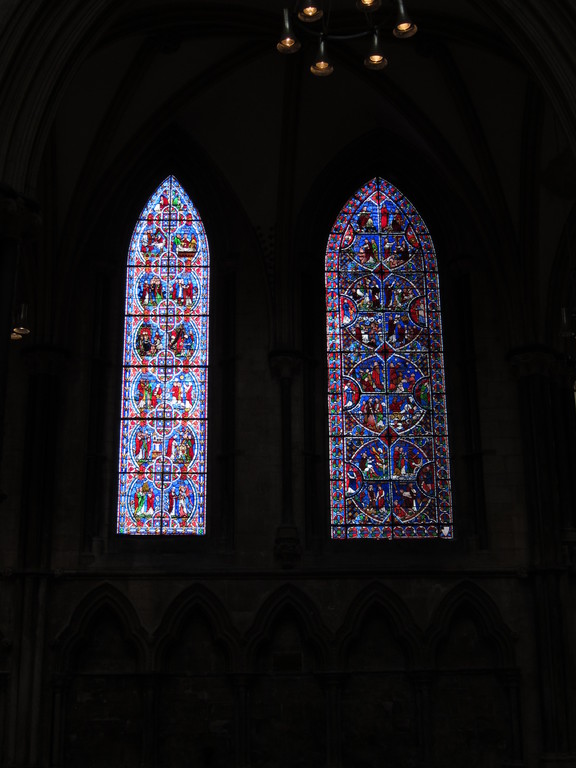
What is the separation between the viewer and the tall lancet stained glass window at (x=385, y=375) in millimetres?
16125

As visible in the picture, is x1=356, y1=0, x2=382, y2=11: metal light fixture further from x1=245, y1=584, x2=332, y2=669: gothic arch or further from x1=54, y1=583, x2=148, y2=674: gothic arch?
x1=54, y1=583, x2=148, y2=674: gothic arch

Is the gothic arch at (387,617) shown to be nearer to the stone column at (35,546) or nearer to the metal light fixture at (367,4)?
the stone column at (35,546)

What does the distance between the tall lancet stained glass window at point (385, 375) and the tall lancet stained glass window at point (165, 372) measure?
1.96m

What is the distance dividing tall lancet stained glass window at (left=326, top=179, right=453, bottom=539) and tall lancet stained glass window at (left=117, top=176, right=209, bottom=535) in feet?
6.42

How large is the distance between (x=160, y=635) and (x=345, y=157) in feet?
25.0

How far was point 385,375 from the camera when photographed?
661 inches

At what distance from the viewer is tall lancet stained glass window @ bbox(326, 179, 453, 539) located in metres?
16.1

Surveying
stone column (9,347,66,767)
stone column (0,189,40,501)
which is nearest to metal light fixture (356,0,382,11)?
stone column (0,189,40,501)

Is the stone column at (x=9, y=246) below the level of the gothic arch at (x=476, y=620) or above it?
above

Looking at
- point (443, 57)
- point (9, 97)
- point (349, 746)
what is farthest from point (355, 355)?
point (9, 97)

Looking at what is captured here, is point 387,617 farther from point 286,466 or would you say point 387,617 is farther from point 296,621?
point 286,466

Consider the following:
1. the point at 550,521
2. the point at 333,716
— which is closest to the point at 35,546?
the point at 333,716

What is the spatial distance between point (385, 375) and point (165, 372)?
3.24 metres

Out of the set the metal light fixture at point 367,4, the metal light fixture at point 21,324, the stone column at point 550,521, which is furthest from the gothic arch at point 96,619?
the metal light fixture at point 367,4
